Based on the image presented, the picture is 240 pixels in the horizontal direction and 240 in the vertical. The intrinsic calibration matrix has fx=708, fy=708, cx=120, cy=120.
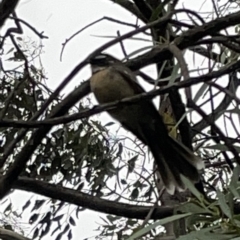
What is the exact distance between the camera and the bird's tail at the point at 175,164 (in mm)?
1186

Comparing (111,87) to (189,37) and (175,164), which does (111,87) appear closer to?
(175,164)

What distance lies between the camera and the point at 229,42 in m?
0.98

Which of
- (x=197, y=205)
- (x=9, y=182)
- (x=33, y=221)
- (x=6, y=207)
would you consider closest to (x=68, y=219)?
(x=33, y=221)

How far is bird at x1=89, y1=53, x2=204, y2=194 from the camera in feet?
3.95

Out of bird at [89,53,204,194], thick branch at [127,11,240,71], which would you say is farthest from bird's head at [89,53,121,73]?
thick branch at [127,11,240,71]

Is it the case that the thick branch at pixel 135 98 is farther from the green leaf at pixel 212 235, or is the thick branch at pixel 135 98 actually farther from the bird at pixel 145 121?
the bird at pixel 145 121

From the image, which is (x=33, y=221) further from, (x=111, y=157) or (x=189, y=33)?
(x=189, y=33)

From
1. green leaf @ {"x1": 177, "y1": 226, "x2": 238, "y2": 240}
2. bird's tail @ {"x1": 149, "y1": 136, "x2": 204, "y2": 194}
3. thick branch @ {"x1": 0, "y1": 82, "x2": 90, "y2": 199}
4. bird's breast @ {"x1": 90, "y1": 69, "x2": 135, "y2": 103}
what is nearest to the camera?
green leaf @ {"x1": 177, "y1": 226, "x2": 238, "y2": 240}

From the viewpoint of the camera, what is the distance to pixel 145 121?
4.47ft

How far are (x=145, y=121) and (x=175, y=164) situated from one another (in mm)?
162

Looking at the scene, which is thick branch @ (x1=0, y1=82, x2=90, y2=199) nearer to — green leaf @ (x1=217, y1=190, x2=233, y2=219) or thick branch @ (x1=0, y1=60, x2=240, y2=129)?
thick branch @ (x1=0, y1=60, x2=240, y2=129)

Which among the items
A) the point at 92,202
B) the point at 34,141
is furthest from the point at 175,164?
the point at 34,141

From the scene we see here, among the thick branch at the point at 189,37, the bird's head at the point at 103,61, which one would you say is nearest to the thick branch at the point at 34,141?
the thick branch at the point at 189,37

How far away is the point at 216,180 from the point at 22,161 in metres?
0.73
